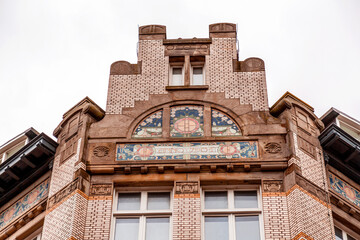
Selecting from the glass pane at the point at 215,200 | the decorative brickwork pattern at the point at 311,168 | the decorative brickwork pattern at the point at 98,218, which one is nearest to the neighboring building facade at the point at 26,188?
the decorative brickwork pattern at the point at 98,218

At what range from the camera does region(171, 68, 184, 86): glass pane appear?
2477 cm

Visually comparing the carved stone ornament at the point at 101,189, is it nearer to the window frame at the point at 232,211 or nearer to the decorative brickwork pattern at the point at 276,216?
the window frame at the point at 232,211

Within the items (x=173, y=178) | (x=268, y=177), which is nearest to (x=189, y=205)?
(x=173, y=178)

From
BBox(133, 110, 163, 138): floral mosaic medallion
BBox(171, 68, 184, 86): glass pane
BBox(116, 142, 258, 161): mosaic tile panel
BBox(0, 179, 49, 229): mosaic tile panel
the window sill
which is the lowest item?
BBox(0, 179, 49, 229): mosaic tile panel

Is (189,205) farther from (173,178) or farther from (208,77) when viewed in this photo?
(208,77)

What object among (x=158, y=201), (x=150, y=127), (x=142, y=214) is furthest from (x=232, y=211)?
(x=150, y=127)

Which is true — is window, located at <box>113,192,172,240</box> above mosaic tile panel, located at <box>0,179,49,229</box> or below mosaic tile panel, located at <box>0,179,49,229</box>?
below

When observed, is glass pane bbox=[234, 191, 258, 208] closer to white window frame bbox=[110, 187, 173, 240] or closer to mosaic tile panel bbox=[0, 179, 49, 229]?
white window frame bbox=[110, 187, 173, 240]

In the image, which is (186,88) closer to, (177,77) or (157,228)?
(177,77)

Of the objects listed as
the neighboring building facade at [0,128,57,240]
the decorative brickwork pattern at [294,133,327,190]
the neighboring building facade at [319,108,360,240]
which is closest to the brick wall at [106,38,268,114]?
the decorative brickwork pattern at [294,133,327,190]

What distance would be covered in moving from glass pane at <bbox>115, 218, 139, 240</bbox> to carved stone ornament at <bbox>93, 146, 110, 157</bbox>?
80.1 inches

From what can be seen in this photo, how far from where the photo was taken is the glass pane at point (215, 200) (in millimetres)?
21453

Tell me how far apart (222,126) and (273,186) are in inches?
101

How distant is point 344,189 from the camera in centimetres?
2280
